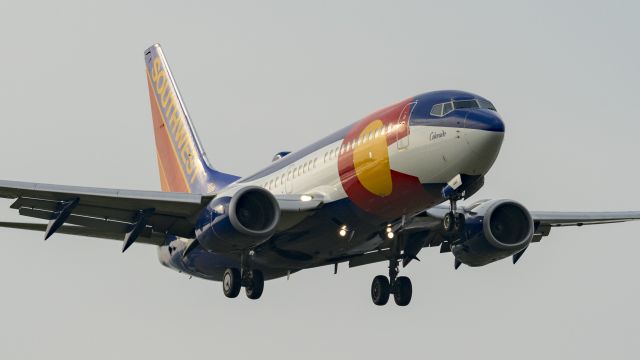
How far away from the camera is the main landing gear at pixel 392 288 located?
136 ft

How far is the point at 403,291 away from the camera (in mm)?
41531

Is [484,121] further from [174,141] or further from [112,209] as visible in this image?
[174,141]

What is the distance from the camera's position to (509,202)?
133 feet

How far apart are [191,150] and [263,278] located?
10.7 meters

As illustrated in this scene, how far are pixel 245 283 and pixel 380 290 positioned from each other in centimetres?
437

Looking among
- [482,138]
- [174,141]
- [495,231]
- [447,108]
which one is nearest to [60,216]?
[447,108]

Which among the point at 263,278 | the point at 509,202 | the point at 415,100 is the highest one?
the point at 415,100

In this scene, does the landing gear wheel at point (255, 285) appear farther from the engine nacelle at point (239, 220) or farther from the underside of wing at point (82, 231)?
the underside of wing at point (82, 231)

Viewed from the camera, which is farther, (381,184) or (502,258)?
(502,258)

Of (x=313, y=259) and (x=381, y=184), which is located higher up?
(x=381, y=184)

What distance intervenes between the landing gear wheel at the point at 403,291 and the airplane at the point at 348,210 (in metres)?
0.04

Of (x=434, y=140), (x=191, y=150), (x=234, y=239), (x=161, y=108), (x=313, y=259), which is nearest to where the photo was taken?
(x=434, y=140)

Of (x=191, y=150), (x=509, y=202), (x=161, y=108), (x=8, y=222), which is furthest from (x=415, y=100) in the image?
(x=161, y=108)

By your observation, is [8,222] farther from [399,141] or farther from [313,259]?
[399,141]
